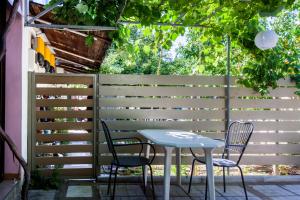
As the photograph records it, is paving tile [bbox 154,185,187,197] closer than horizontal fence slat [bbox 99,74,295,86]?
Yes

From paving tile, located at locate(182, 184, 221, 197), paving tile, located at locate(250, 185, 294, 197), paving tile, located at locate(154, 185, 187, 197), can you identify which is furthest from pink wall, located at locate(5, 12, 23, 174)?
paving tile, located at locate(250, 185, 294, 197)

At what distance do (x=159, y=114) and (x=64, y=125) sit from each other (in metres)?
1.49

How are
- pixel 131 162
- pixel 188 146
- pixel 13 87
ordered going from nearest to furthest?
pixel 188 146, pixel 131 162, pixel 13 87

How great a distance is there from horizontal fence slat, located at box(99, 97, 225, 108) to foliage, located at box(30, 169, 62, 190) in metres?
1.31

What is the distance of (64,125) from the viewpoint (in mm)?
5797

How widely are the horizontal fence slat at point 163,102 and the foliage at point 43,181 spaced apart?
1310 millimetres

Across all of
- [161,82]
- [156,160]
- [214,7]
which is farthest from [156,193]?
[214,7]

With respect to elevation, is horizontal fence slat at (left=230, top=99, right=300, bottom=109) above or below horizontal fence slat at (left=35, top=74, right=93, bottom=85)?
below

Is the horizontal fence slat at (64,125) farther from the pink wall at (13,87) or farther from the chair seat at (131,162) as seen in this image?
the chair seat at (131,162)

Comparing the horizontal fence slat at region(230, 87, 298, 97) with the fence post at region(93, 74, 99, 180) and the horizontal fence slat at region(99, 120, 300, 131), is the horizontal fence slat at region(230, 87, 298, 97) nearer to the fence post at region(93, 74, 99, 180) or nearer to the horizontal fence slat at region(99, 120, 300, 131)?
the horizontal fence slat at region(99, 120, 300, 131)

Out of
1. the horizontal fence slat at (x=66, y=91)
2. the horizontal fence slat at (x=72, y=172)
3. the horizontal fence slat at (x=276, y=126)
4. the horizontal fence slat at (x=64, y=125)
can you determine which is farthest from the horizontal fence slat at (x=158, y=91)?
the horizontal fence slat at (x=72, y=172)

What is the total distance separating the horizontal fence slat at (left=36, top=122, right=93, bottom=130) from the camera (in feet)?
18.8

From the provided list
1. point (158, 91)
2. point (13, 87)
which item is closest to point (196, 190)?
point (158, 91)

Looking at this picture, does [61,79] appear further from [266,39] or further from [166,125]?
[266,39]
